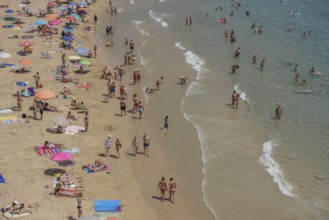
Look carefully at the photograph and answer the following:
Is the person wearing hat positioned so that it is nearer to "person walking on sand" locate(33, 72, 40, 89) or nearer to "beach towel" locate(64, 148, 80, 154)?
"beach towel" locate(64, 148, 80, 154)

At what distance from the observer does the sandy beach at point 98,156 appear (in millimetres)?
18609

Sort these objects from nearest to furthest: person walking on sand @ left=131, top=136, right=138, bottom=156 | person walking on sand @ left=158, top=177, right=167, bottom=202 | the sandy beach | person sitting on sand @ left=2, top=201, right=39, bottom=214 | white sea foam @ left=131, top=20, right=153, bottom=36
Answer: person sitting on sand @ left=2, top=201, right=39, bottom=214 → the sandy beach → person walking on sand @ left=158, top=177, right=167, bottom=202 → person walking on sand @ left=131, top=136, right=138, bottom=156 → white sea foam @ left=131, top=20, right=153, bottom=36

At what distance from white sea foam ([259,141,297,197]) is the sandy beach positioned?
342 cm

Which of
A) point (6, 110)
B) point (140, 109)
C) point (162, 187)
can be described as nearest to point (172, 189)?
point (162, 187)

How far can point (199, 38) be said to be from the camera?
1789 inches

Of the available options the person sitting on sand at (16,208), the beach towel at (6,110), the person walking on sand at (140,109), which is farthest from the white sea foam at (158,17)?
the person sitting on sand at (16,208)

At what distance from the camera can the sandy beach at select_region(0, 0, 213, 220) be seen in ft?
61.1

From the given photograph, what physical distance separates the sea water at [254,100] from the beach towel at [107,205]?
3.89 m

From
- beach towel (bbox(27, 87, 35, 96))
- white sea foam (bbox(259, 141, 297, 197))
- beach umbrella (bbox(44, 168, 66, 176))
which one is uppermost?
beach towel (bbox(27, 87, 35, 96))

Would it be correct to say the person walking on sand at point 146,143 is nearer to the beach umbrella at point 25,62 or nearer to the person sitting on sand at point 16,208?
the person sitting on sand at point 16,208

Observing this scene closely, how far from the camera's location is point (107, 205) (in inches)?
717

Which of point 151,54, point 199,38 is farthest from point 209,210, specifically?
point 199,38

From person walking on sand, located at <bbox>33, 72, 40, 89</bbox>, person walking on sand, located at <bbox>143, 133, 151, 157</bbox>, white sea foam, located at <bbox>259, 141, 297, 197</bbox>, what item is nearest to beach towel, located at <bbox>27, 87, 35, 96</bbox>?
person walking on sand, located at <bbox>33, 72, 40, 89</bbox>

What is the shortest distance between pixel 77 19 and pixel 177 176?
31.5m
